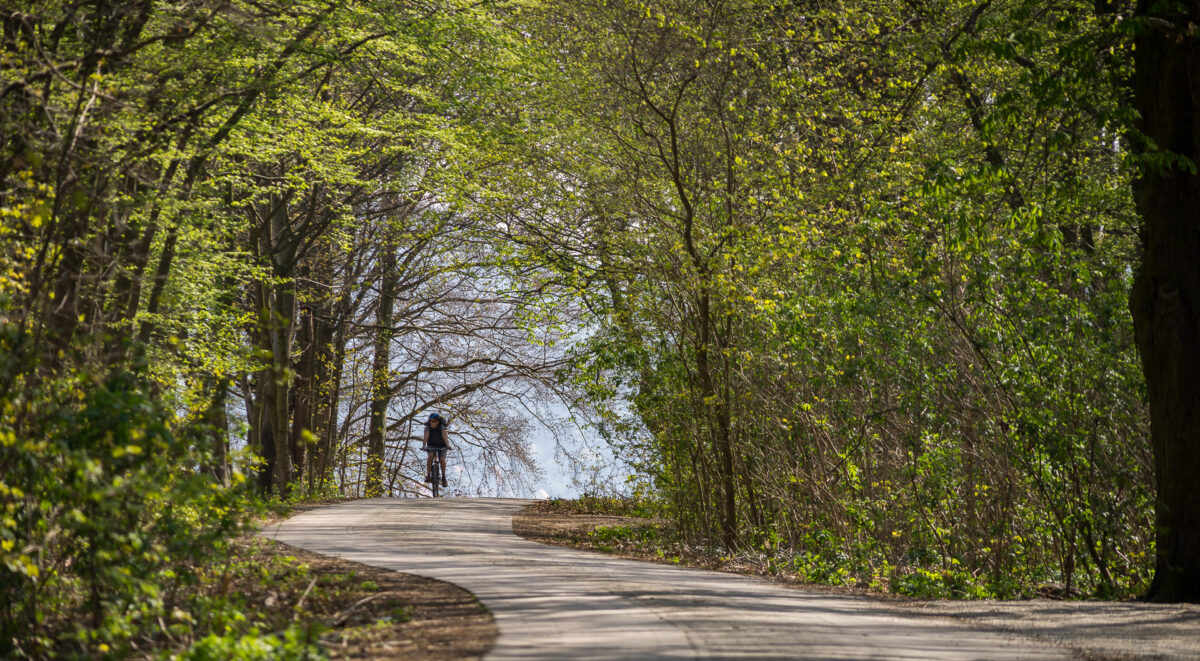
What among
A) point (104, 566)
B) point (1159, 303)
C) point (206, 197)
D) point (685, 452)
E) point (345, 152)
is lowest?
point (104, 566)

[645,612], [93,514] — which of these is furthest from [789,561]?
[93,514]

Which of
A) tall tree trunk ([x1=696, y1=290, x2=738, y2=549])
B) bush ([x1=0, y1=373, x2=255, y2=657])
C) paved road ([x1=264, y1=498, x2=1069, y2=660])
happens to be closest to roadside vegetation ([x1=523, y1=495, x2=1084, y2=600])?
tall tree trunk ([x1=696, y1=290, x2=738, y2=549])

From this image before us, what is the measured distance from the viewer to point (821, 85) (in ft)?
46.3

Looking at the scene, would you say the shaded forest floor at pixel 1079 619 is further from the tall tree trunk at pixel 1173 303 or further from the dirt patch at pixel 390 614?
the dirt patch at pixel 390 614

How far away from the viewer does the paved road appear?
641 centimetres

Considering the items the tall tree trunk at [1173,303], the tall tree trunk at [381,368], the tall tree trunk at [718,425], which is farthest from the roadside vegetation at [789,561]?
the tall tree trunk at [381,368]

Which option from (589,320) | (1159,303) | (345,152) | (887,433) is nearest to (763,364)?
(887,433)

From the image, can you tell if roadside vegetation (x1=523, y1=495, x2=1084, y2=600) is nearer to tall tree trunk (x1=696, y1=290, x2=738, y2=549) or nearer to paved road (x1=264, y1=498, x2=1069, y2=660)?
tall tree trunk (x1=696, y1=290, x2=738, y2=549)

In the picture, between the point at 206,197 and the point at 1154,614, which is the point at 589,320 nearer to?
the point at 206,197

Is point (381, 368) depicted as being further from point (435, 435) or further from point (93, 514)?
point (93, 514)

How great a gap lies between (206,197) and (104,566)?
34.0 feet

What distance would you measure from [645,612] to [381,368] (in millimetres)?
21981

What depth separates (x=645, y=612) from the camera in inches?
306

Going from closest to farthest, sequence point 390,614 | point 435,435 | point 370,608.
A: 1. point 390,614
2. point 370,608
3. point 435,435
